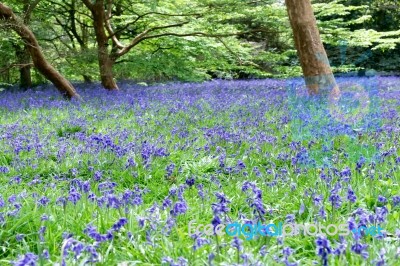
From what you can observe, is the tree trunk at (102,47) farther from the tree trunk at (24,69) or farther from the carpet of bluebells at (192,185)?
the carpet of bluebells at (192,185)

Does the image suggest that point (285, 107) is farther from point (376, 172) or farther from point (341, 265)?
point (341, 265)

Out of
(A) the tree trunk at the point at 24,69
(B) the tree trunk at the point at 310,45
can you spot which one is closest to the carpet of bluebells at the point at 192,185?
(B) the tree trunk at the point at 310,45

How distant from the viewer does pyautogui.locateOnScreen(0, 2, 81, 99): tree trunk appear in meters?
9.98

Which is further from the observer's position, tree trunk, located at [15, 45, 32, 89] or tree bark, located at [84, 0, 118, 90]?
tree trunk, located at [15, 45, 32, 89]

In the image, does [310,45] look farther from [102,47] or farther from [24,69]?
[24,69]

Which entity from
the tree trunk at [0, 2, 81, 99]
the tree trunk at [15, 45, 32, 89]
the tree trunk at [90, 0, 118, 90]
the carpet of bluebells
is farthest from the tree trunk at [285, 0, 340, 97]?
the tree trunk at [15, 45, 32, 89]

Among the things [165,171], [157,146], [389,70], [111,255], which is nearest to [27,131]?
[157,146]

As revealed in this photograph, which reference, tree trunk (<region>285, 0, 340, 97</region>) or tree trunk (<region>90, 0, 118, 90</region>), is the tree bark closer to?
tree trunk (<region>90, 0, 118, 90</region>)

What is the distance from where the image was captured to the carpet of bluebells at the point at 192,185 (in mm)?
2059

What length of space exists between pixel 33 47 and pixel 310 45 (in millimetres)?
6298

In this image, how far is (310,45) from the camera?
8.43 m

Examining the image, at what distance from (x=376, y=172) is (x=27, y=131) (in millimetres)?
4584

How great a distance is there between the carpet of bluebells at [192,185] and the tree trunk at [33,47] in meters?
3.36

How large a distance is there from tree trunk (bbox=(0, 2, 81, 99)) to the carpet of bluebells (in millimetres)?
3360
